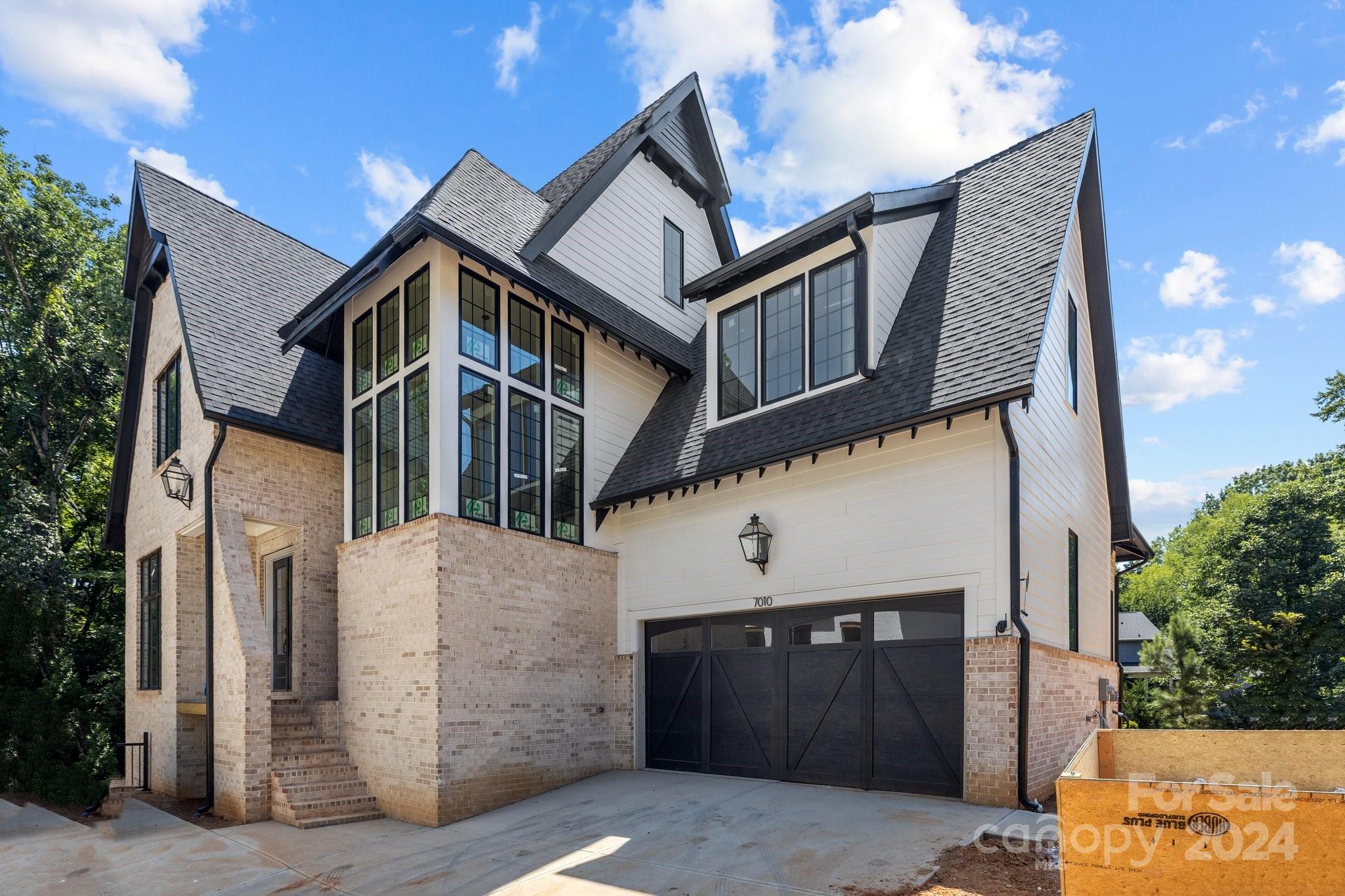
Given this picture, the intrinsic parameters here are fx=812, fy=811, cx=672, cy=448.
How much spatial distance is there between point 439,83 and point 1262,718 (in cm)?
2490

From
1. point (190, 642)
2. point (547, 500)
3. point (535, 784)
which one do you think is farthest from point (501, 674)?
point (190, 642)

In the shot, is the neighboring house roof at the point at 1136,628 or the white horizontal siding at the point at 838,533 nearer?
the white horizontal siding at the point at 838,533

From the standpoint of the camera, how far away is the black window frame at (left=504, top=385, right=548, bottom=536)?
11031 mm

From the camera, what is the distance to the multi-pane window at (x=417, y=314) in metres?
10.8

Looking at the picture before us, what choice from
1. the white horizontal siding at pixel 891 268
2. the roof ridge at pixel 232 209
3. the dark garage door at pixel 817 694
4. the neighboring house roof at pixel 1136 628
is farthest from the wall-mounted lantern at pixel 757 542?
the neighboring house roof at pixel 1136 628

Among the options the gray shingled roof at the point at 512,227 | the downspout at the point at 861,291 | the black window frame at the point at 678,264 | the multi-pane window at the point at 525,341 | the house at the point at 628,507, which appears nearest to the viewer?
the house at the point at 628,507

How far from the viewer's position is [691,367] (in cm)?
1380

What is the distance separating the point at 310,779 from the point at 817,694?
6.54 m

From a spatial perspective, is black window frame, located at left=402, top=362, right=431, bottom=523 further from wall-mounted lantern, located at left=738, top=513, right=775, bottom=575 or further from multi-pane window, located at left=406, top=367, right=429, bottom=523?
wall-mounted lantern, located at left=738, top=513, right=775, bottom=575

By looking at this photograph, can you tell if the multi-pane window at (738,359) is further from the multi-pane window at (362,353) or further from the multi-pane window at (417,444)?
the multi-pane window at (362,353)

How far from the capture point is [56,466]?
59.7 ft

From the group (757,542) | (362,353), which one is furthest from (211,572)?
(757,542)

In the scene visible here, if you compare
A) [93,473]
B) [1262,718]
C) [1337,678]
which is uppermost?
[93,473]

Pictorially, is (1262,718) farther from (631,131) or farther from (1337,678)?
(631,131)
